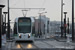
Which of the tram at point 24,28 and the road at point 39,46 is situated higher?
the tram at point 24,28

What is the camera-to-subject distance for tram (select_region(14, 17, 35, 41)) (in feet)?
115

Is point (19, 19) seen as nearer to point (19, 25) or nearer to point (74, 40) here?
point (19, 25)

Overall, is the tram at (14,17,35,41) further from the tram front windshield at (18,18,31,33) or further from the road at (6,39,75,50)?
the road at (6,39,75,50)

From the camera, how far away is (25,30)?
35125mm

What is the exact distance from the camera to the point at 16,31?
35.2 m

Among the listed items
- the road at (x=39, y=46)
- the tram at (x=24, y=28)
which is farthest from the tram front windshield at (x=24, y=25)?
the road at (x=39, y=46)

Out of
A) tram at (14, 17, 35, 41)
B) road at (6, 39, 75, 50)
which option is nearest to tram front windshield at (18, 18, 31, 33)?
tram at (14, 17, 35, 41)

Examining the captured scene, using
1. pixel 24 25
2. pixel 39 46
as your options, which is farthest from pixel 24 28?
pixel 39 46

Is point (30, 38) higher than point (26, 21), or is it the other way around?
point (26, 21)

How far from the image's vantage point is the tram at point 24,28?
35.0 meters

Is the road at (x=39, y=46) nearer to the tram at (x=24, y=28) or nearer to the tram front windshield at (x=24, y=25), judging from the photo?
the tram at (x=24, y=28)

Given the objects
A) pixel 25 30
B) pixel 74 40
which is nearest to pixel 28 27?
pixel 25 30

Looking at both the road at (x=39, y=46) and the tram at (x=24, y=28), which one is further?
the tram at (x=24, y=28)

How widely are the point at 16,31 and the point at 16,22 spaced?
115 cm
